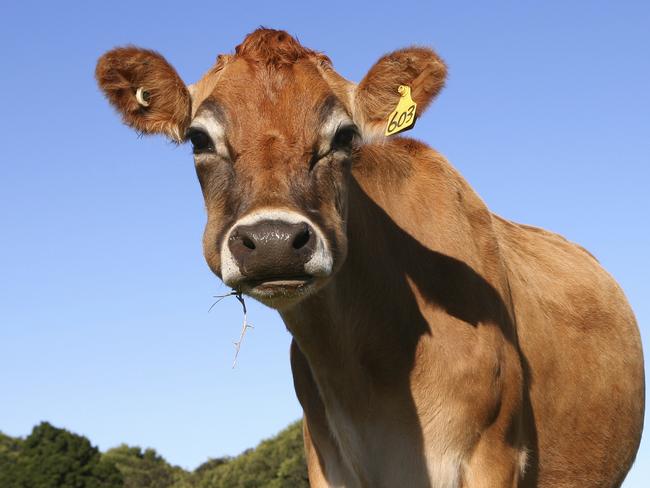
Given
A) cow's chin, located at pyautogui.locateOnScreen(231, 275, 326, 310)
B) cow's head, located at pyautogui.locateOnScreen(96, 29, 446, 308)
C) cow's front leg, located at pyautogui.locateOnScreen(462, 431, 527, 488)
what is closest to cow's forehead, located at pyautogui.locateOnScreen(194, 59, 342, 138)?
cow's head, located at pyautogui.locateOnScreen(96, 29, 446, 308)

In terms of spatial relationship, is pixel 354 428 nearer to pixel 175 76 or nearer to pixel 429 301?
pixel 429 301

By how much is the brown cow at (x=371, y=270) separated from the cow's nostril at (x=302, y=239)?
16mm

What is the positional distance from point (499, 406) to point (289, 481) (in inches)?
775

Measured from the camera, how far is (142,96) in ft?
22.4

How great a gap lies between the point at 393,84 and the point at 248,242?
6.78ft

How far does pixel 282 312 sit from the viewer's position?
6.48 m

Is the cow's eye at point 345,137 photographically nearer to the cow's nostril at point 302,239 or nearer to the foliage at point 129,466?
the cow's nostril at point 302,239

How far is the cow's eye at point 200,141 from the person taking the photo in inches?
242

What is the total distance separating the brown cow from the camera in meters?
5.71

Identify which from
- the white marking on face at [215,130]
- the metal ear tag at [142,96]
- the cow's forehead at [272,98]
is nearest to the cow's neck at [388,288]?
the cow's forehead at [272,98]

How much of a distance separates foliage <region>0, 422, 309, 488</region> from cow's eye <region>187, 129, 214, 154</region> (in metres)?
19.4

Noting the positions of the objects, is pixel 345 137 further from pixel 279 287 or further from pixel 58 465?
pixel 58 465

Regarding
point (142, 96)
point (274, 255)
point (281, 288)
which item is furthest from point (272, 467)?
point (274, 255)

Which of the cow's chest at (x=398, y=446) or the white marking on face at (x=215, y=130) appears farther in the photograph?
the cow's chest at (x=398, y=446)
